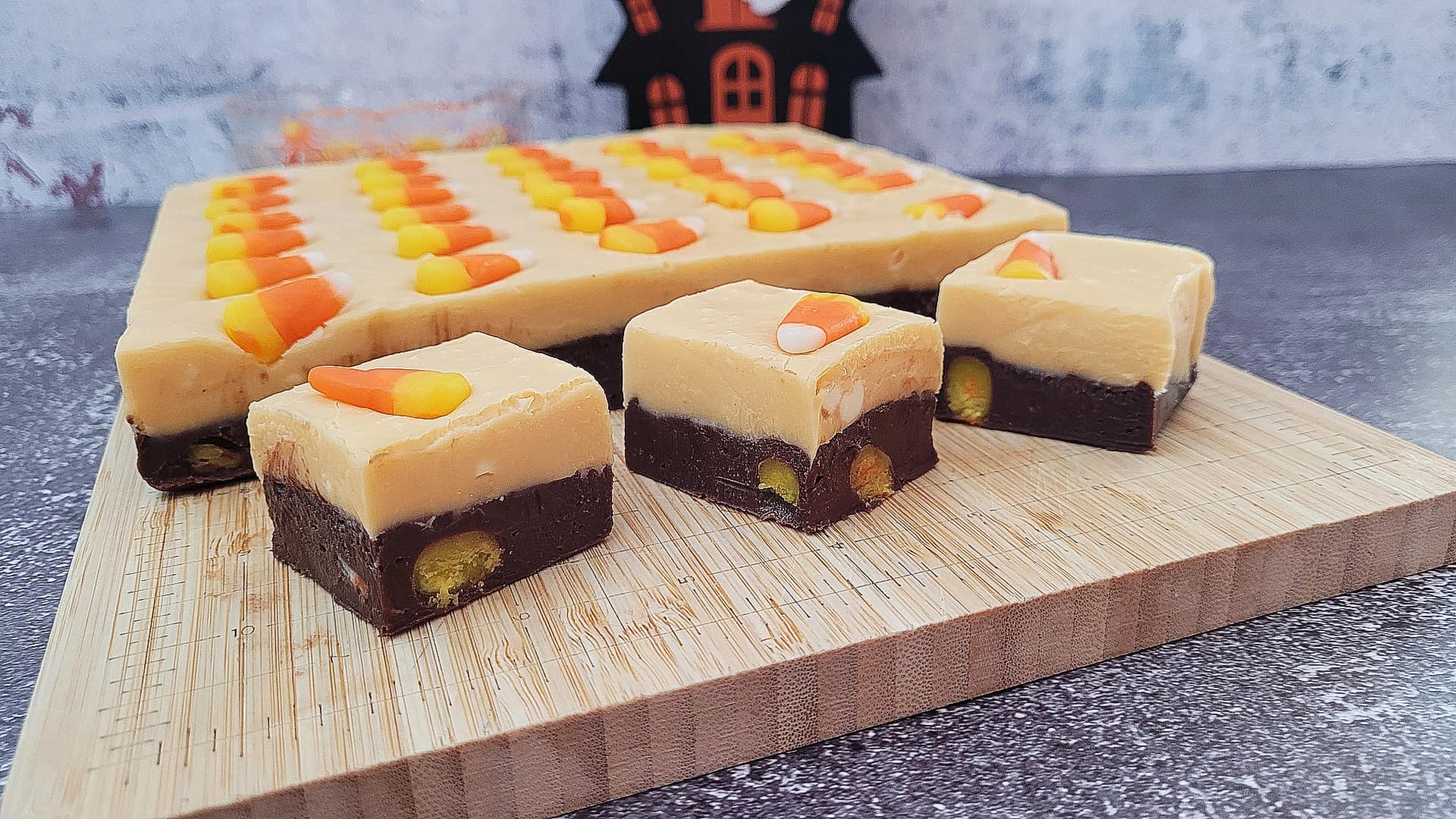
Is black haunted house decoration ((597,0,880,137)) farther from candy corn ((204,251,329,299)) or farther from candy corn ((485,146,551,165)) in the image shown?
candy corn ((204,251,329,299))

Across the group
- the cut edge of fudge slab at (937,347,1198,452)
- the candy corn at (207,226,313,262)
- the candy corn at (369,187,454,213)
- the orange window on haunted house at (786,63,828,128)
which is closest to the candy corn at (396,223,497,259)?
the candy corn at (207,226,313,262)

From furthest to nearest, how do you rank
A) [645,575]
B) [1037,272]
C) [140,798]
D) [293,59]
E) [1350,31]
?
[1350,31], [293,59], [1037,272], [645,575], [140,798]

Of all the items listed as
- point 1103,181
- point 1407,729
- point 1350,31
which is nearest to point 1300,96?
point 1350,31

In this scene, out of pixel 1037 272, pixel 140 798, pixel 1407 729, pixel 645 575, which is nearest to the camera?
pixel 140 798

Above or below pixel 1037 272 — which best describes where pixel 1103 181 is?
below

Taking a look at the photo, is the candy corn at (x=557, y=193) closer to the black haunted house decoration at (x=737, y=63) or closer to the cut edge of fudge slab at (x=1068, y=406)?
the cut edge of fudge slab at (x=1068, y=406)

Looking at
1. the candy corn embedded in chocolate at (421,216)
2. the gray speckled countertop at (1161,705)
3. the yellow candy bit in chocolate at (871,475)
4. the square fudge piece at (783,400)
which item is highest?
the candy corn embedded in chocolate at (421,216)

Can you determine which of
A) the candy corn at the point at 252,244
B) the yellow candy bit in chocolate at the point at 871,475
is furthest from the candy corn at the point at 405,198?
the yellow candy bit in chocolate at the point at 871,475

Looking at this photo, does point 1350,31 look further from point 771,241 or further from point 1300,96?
point 771,241
